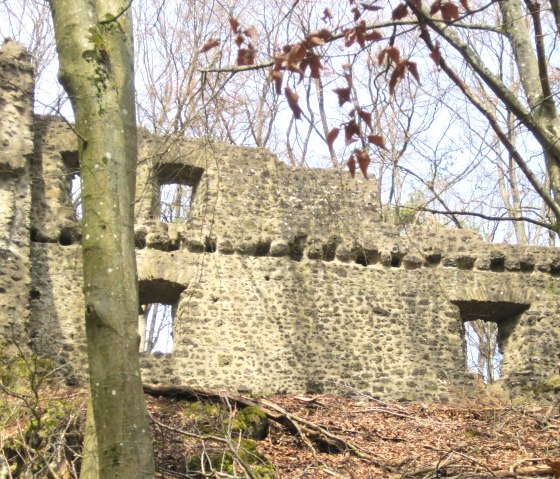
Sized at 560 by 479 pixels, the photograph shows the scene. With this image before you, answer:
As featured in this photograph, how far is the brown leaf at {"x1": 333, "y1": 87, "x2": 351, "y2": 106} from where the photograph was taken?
408cm

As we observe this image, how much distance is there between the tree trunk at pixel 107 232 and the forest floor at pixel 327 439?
2762mm

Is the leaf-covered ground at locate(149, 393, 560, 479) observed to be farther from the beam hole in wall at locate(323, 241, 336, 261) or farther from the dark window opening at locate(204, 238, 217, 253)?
the dark window opening at locate(204, 238, 217, 253)

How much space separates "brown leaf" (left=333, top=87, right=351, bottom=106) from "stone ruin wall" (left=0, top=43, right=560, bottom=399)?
7047 mm

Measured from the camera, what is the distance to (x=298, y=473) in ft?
25.7

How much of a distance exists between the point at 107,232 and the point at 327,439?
4696 millimetres

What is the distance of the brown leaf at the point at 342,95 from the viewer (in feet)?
13.4

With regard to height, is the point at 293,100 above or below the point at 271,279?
above

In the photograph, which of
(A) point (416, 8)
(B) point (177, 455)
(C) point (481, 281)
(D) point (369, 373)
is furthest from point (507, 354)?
→ (A) point (416, 8)

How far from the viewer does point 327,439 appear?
8.64 metres

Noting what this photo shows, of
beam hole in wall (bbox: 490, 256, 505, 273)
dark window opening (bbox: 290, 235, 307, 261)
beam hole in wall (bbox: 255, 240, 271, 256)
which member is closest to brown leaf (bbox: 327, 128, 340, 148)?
beam hole in wall (bbox: 255, 240, 271, 256)

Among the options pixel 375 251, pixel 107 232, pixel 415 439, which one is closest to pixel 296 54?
pixel 107 232

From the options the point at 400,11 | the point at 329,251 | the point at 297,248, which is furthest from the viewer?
the point at 329,251

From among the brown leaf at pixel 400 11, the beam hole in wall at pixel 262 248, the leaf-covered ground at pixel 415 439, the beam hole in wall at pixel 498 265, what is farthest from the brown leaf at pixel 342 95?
the beam hole in wall at pixel 498 265

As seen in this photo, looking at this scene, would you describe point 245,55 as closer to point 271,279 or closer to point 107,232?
point 107,232
